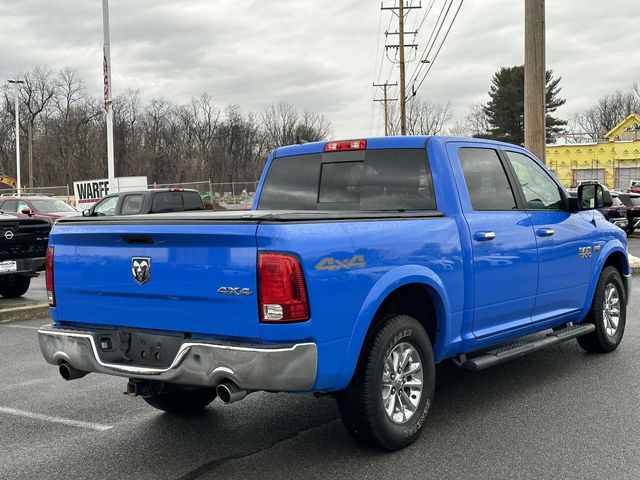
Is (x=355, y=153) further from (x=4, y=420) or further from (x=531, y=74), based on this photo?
(x=531, y=74)

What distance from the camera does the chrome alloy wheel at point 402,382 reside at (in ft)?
13.9

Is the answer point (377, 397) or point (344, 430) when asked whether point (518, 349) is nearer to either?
point (344, 430)

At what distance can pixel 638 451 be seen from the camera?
4199mm

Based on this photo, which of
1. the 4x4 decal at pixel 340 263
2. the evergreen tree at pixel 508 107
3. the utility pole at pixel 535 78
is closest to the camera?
the 4x4 decal at pixel 340 263

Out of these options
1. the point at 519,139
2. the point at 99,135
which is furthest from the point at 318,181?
the point at 99,135

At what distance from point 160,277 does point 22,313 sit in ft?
21.4

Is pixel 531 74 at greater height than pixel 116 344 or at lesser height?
greater

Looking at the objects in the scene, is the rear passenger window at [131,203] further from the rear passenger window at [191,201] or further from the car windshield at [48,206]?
the car windshield at [48,206]

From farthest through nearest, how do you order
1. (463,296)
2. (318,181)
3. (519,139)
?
(519,139) < (318,181) < (463,296)

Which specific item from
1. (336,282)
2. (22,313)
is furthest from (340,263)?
(22,313)

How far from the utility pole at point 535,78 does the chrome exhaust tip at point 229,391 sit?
9893 millimetres

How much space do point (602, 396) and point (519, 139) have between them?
257 ft

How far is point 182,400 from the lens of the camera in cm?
510

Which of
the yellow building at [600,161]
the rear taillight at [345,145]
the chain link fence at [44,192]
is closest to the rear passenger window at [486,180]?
the rear taillight at [345,145]
